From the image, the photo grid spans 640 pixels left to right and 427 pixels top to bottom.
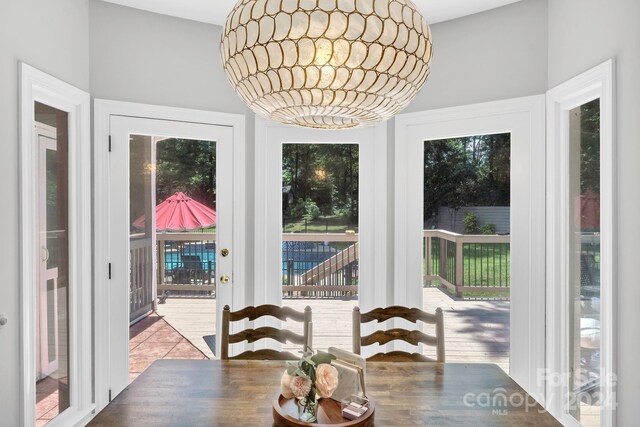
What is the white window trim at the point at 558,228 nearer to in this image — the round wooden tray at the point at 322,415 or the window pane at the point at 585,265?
the window pane at the point at 585,265

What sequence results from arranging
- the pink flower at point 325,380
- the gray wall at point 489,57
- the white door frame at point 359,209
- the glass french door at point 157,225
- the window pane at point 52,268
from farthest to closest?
the white door frame at point 359,209, the glass french door at point 157,225, the gray wall at point 489,57, the window pane at point 52,268, the pink flower at point 325,380

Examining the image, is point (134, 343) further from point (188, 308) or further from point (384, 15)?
point (384, 15)

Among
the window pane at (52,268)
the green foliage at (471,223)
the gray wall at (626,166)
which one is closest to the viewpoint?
the gray wall at (626,166)

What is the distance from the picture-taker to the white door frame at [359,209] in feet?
9.61

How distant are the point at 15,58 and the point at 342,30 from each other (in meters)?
1.82

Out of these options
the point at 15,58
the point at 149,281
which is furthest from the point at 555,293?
the point at 15,58

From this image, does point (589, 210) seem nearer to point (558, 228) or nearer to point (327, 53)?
point (558, 228)

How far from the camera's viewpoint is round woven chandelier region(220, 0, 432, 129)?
0.95 meters

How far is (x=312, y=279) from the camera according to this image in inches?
120

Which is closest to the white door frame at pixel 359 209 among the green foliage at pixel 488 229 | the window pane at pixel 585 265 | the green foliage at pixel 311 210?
the green foliage at pixel 311 210

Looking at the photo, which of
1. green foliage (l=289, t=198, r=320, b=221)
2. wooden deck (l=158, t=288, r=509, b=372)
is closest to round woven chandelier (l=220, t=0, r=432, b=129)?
green foliage (l=289, t=198, r=320, b=221)

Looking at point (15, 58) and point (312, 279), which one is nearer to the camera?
point (15, 58)

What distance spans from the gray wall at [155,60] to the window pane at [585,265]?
83.8 inches

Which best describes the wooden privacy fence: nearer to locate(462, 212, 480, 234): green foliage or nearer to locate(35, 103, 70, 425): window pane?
locate(462, 212, 480, 234): green foliage
